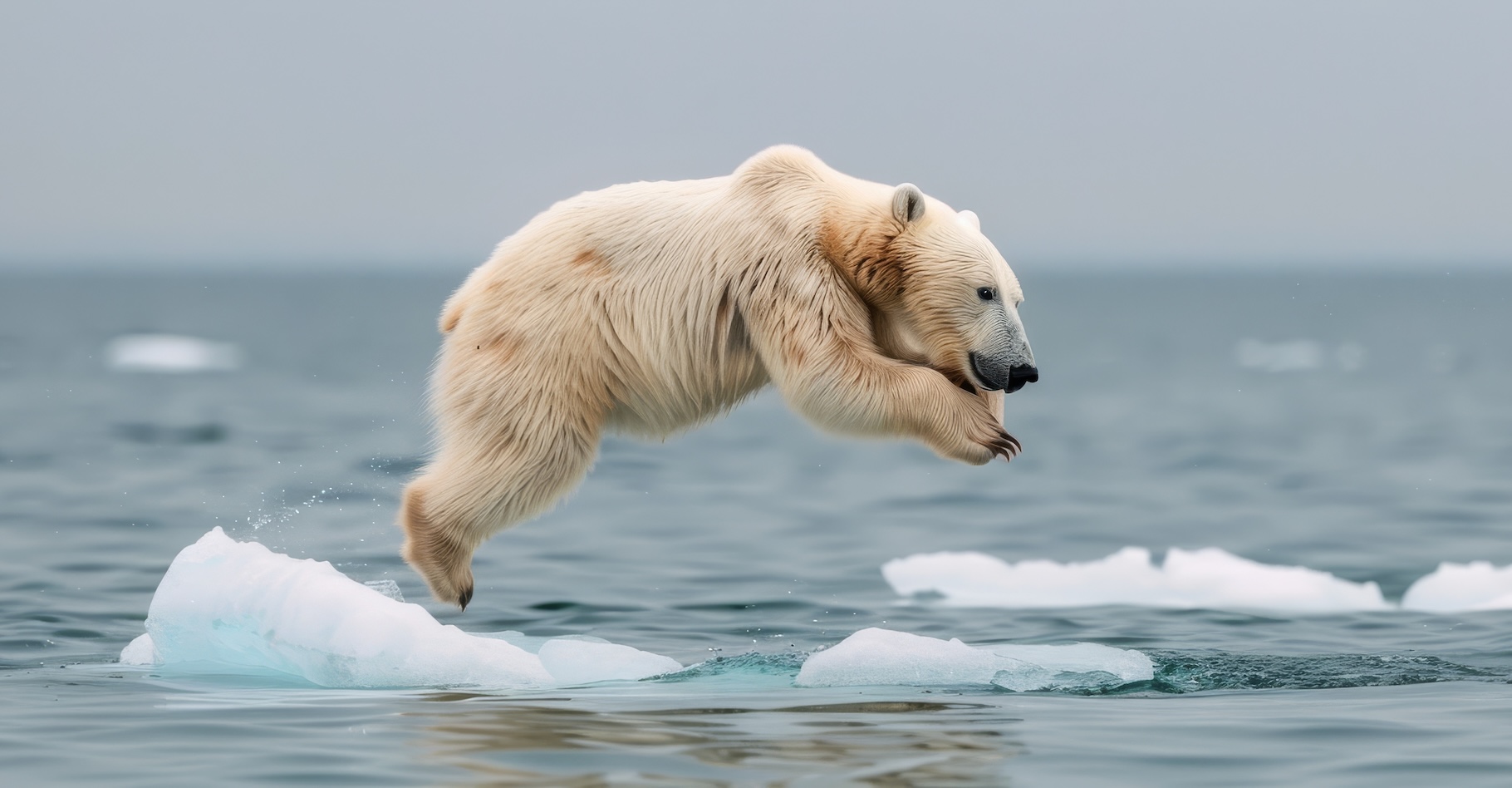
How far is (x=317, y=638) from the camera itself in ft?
21.7

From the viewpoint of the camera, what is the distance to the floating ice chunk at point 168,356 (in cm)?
4588

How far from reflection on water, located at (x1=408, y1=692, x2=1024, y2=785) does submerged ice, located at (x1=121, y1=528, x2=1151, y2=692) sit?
1.36 feet

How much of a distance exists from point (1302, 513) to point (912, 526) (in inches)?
146

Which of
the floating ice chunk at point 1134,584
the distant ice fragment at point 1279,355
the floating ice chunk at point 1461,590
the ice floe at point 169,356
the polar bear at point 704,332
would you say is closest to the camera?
the polar bear at point 704,332

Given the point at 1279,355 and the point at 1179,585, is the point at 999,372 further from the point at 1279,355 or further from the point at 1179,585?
the point at 1279,355

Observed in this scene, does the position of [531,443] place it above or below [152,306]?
below

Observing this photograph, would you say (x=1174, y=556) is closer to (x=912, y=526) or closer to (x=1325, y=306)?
(x=912, y=526)

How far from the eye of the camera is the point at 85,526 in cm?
1260

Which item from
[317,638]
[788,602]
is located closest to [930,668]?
[317,638]

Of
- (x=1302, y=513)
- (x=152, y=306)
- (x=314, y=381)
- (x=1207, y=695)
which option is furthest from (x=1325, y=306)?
(x=1207, y=695)

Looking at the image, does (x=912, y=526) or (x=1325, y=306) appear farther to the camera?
(x=1325, y=306)

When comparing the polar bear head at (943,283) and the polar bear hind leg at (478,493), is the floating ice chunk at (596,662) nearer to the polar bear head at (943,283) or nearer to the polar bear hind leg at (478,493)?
the polar bear hind leg at (478,493)

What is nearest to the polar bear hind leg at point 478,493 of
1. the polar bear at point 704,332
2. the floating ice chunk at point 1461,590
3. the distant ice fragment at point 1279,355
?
the polar bear at point 704,332

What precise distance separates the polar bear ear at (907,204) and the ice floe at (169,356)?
130 feet
